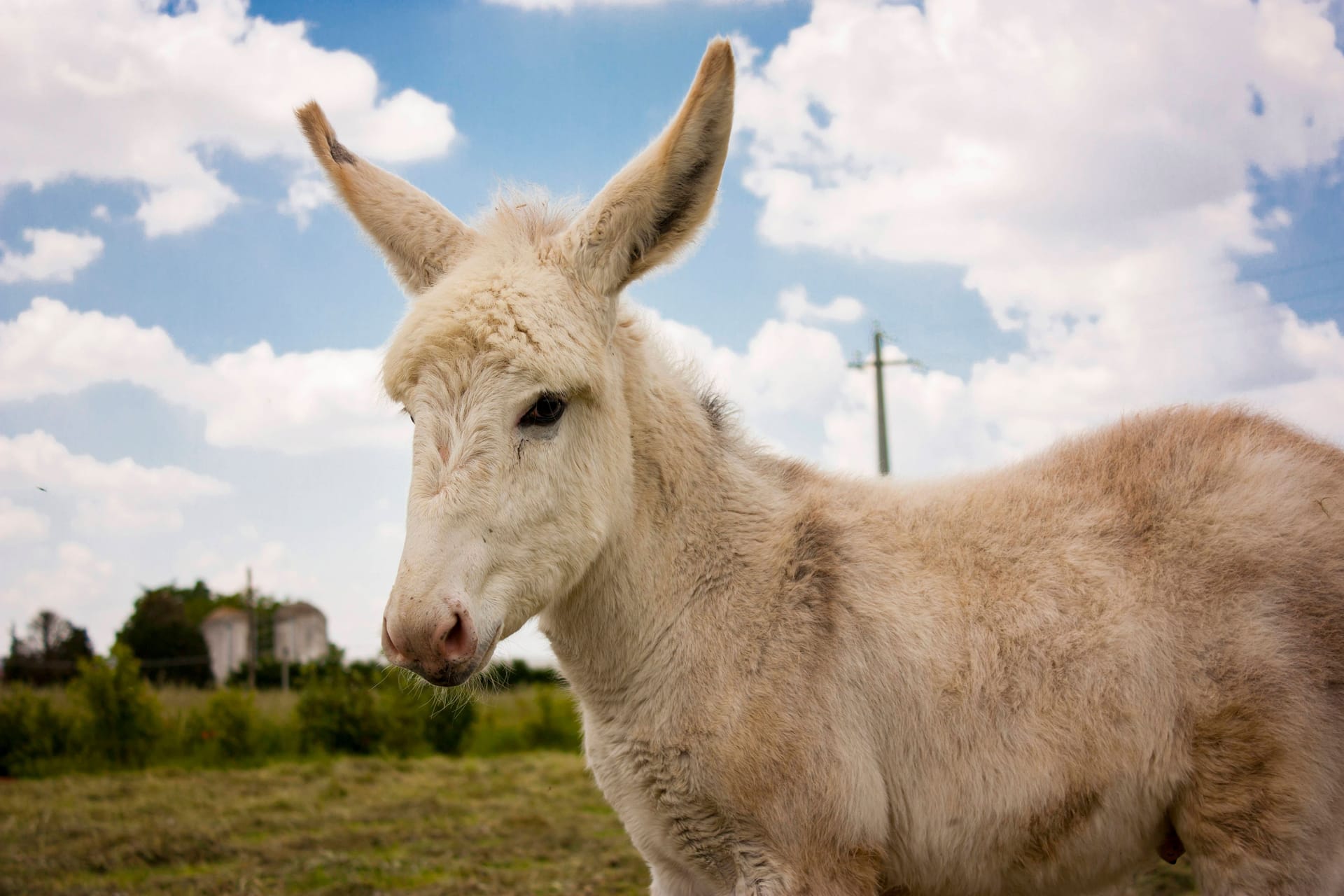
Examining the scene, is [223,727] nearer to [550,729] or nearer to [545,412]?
[550,729]

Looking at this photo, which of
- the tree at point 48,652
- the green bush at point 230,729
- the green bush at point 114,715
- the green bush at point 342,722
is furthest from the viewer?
the tree at point 48,652

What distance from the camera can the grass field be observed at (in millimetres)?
7625

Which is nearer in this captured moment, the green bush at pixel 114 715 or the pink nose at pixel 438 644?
the pink nose at pixel 438 644

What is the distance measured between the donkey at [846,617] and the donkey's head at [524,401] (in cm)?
1

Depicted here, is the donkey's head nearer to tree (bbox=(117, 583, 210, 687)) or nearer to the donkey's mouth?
the donkey's mouth

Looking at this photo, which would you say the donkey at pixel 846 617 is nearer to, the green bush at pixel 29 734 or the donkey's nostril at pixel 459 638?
the donkey's nostril at pixel 459 638

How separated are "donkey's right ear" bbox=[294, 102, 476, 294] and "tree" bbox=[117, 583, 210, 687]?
33.1m

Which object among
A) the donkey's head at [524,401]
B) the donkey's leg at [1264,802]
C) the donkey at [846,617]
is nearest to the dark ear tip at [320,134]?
→ the donkey at [846,617]

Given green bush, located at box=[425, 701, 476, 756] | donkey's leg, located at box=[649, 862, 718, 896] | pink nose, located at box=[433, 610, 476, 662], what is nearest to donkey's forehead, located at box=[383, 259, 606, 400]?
pink nose, located at box=[433, 610, 476, 662]

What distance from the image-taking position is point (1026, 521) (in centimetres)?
320

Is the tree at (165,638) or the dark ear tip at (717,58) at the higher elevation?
the dark ear tip at (717,58)

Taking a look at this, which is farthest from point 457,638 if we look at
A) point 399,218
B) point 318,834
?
point 318,834

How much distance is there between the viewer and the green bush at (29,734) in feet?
50.7

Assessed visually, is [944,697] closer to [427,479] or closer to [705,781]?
[705,781]
